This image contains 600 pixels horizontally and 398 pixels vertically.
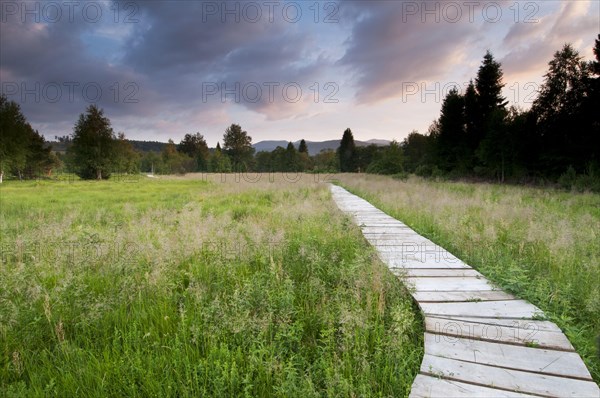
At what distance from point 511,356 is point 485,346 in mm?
189

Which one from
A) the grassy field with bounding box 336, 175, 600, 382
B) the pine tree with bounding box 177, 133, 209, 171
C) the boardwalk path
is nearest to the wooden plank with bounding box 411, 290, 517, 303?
the boardwalk path

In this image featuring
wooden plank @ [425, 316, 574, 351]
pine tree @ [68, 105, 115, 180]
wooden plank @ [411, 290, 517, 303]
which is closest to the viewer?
wooden plank @ [425, 316, 574, 351]

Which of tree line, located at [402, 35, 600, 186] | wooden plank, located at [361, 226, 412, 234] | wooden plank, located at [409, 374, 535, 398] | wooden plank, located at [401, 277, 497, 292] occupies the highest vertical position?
tree line, located at [402, 35, 600, 186]

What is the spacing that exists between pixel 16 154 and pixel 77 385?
4805 cm

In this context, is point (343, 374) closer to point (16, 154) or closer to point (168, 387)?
point (168, 387)

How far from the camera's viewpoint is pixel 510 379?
209cm

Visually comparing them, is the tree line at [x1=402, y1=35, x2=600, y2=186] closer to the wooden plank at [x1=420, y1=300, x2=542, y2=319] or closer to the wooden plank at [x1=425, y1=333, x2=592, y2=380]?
the wooden plank at [x1=420, y1=300, x2=542, y2=319]

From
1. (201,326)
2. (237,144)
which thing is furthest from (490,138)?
(237,144)

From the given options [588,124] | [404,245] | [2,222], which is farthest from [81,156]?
[588,124]

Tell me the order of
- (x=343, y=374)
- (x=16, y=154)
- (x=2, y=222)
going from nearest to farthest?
(x=343, y=374), (x=2, y=222), (x=16, y=154)

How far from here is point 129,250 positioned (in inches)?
187

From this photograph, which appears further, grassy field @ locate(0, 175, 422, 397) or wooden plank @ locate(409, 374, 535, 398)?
grassy field @ locate(0, 175, 422, 397)

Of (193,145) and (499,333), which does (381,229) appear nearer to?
(499,333)

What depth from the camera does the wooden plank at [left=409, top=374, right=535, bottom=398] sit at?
1.95 metres
